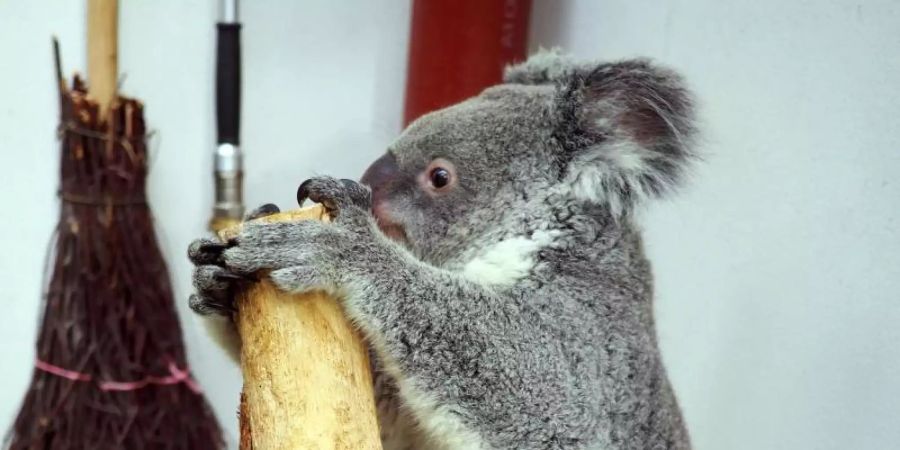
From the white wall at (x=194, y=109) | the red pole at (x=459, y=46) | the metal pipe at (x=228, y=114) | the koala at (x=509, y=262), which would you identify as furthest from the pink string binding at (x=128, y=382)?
the koala at (x=509, y=262)

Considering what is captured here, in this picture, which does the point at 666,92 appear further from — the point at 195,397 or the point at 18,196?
the point at 18,196

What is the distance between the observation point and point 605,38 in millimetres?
2031

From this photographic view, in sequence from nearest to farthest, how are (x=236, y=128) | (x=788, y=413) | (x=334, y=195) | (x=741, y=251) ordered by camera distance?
(x=334, y=195), (x=788, y=413), (x=741, y=251), (x=236, y=128)

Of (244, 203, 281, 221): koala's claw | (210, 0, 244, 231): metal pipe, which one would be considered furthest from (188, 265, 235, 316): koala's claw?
(210, 0, 244, 231): metal pipe

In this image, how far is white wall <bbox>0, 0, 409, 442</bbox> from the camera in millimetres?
1938

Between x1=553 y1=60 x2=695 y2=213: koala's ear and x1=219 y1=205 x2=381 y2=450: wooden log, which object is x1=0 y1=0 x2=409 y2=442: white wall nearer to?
x1=553 y1=60 x2=695 y2=213: koala's ear

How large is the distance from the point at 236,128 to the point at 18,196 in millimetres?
597

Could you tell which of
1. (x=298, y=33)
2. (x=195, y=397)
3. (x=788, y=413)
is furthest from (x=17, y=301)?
(x=788, y=413)

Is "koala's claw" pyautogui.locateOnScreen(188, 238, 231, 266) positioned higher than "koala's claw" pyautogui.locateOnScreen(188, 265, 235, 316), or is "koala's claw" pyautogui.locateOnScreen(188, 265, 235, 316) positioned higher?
"koala's claw" pyautogui.locateOnScreen(188, 238, 231, 266)

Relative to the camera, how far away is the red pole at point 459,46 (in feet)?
6.32

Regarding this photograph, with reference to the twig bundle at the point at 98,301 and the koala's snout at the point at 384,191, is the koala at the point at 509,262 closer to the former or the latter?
the koala's snout at the point at 384,191

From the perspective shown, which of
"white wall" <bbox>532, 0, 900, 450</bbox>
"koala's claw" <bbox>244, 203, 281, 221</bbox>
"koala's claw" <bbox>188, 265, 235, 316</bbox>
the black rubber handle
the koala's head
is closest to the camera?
"koala's claw" <bbox>188, 265, 235, 316</bbox>

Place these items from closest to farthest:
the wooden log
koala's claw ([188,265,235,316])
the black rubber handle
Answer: the wooden log
koala's claw ([188,265,235,316])
the black rubber handle

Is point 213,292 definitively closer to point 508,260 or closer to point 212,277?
point 212,277
